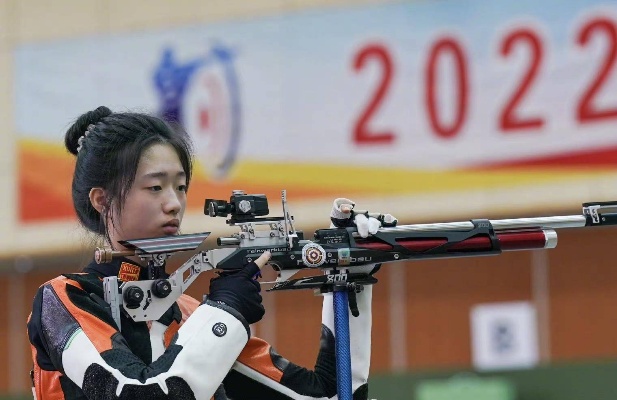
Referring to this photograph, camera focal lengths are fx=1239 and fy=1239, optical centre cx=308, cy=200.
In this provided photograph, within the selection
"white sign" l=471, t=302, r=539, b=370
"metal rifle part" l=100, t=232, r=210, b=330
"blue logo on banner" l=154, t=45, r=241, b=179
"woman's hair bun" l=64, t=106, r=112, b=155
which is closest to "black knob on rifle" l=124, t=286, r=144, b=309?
"metal rifle part" l=100, t=232, r=210, b=330

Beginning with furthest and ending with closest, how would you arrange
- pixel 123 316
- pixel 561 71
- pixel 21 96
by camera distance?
pixel 21 96 → pixel 561 71 → pixel 123 316

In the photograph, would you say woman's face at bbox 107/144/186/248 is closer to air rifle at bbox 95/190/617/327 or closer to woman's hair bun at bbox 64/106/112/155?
air rifle at bbox 95/190/617/327

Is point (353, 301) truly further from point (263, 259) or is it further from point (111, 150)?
point (111, 150)

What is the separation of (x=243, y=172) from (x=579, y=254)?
211cm

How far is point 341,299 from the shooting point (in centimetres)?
267

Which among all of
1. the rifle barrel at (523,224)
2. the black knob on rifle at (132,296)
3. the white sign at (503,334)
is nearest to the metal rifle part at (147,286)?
the black knob on rifle at (132,296)

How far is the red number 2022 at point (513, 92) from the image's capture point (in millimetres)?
7062

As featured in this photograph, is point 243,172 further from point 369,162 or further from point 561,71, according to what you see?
point 561,71

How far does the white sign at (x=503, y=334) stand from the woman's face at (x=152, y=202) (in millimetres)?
4993

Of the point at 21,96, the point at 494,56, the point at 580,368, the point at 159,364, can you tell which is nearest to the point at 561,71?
the point at 494,56

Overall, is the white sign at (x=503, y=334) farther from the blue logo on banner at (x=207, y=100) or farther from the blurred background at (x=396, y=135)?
the blue logo on banner at (x=207, y=100)

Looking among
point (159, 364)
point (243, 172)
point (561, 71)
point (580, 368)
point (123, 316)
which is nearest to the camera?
point (159, 364)

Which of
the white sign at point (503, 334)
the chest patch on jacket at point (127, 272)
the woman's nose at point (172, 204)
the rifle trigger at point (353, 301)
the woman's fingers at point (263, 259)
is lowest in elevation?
the white sign at point (503, 334)

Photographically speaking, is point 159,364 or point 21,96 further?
point 21,96
